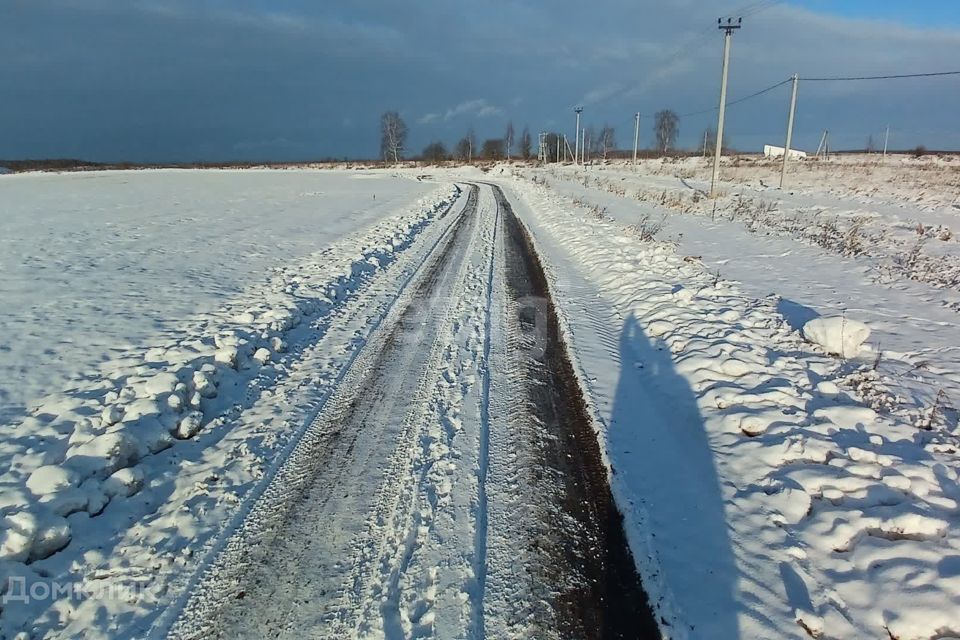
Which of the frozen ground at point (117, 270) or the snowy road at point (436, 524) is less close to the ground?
the frozen ground at point (117, 270)

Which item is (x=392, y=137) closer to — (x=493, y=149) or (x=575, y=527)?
(x=493, y=149)

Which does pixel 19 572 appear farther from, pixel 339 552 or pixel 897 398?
pixel 897 398

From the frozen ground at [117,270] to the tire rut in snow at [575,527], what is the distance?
15.9 feet

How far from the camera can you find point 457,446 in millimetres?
4191

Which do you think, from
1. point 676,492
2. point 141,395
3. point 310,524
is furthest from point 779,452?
point 141,395

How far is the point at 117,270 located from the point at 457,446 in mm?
9613

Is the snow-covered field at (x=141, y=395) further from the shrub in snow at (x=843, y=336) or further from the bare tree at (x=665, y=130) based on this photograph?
the bare tree at (x=665, y=130)

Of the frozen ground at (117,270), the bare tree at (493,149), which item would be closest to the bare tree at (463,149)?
the bare tree at (493,149)

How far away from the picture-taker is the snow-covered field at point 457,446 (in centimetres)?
282

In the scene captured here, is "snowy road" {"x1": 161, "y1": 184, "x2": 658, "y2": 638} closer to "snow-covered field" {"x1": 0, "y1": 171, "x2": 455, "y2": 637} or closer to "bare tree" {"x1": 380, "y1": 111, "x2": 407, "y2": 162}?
"snow-covered field" {"x1": 0, "y1": 171, "x2": 455, "y2": 637}

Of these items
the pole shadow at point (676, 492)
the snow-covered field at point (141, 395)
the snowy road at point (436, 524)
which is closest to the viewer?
the snowy road at point (436, 524)

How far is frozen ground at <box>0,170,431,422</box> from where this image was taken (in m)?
5.88

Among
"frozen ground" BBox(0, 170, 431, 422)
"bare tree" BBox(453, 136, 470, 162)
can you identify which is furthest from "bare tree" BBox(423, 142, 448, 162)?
"frozen ground" BBox(0, 170, 431, 422)

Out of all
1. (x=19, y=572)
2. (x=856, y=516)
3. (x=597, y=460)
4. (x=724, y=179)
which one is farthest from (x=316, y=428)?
(x=724, y=179)
